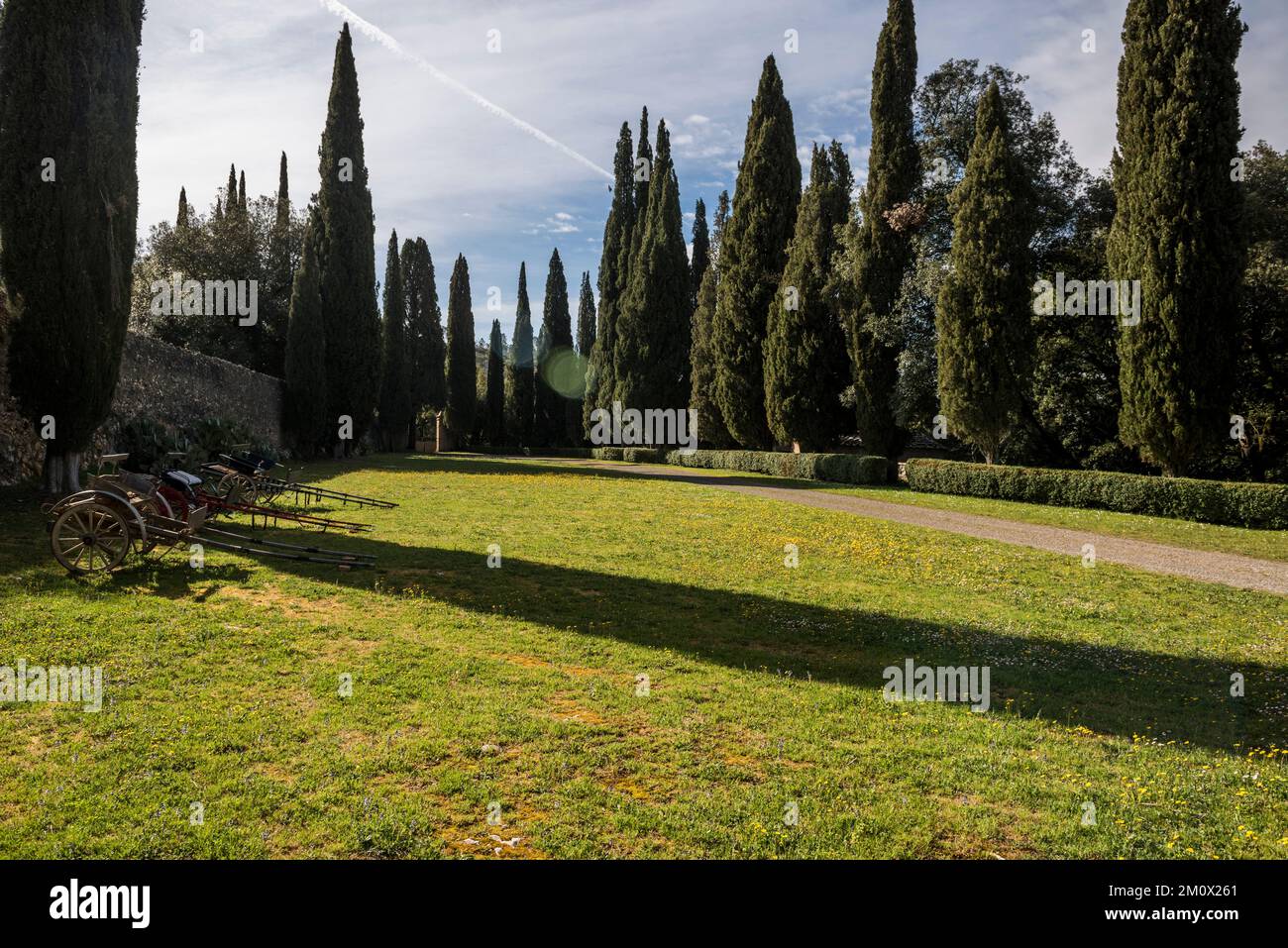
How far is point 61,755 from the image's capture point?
416 cm

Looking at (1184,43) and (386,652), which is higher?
(1184,43)

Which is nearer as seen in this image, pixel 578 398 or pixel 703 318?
pixel 703 318

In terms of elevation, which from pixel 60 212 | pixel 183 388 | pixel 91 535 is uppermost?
pixel 60 212

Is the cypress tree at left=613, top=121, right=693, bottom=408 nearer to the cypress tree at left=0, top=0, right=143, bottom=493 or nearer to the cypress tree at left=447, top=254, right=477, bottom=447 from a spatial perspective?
the cypress tree at left=447, top=254, right=477, bottom=447

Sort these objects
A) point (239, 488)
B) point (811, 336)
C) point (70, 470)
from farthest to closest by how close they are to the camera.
Answer: point (811, 336), point (239, 488), point (70, 470)

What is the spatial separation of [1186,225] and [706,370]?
27.0 m

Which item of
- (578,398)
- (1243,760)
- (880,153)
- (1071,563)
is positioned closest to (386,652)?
(1243,760)

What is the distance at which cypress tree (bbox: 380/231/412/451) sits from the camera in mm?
50688

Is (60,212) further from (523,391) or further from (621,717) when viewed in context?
(523,391)

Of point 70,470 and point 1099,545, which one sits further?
point 1099,545

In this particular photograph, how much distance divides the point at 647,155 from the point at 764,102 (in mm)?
21989

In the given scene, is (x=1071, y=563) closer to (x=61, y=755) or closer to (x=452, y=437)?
(x=61, y=755)

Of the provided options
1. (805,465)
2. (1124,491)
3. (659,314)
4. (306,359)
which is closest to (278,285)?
(306,359)

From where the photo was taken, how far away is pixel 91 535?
7.90 meters
